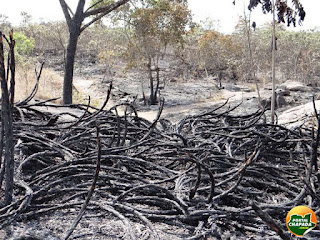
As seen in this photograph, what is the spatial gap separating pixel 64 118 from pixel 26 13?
33.6 m

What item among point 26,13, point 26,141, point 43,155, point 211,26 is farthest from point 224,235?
point 26,13

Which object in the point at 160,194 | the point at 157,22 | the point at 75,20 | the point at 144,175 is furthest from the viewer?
the point at 157,22

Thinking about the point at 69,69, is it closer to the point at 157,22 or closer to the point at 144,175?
the point at 144,175

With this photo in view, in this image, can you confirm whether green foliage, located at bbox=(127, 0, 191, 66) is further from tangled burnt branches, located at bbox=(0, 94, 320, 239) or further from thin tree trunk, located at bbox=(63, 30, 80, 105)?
tangled burnt branches, located at bbox=(0, 94, 320, 239)

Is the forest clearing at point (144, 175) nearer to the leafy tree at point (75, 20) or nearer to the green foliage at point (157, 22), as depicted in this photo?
the leafy tree at point (75, 20)

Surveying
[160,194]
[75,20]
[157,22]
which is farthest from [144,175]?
[157,22]

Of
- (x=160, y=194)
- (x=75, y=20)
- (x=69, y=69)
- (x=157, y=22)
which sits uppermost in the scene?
(x=157, y=22)

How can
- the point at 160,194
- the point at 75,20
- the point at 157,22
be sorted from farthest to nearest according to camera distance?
the point at 157,22
the point at 75,20
the point at 160,194

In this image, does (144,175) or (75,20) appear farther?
(75,20)

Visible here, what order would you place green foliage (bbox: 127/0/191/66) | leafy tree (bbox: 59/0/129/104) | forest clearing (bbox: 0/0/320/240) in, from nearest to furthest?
forest clearing (bbox: 0/0/320/240)
leafy tree (bbox: 59/0/129/104)
green foliage (bbox: 127/0/191/66)

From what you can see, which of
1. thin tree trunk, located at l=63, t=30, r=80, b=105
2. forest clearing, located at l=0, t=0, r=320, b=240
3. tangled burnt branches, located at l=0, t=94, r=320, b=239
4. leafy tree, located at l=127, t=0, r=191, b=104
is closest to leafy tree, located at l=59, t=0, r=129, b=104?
thin tree trunk, located at l=63, t=30, r=80, b=105

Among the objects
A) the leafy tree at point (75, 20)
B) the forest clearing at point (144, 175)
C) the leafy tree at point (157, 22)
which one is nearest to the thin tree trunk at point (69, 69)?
the leafy tree at point (75, 20)

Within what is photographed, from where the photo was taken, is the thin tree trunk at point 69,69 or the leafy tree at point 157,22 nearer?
the thin tree trunk at point 69,69

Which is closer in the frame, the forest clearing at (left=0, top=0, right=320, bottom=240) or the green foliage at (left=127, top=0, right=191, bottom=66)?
the forest clearing at (left=0, top=0, right=320, bottom=240)
